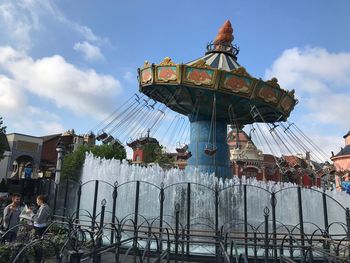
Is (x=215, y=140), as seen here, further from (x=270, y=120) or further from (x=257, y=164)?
(x=257, y=164)

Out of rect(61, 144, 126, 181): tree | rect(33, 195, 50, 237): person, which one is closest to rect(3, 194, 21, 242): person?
rect(33, 195, 50, 237): person

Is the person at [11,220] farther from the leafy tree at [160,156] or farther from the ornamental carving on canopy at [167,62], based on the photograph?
the leafy tree at [160,156]

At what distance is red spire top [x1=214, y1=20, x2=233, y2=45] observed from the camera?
62.4 feet

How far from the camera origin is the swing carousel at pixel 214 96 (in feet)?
48.5

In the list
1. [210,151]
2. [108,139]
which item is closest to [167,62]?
[210,151]

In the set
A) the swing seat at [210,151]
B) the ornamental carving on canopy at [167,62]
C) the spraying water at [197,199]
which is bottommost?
the spraying water at [197,199]

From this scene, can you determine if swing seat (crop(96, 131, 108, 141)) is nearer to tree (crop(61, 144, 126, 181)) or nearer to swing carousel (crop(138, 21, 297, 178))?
swing carousel (crop(138, 21, 297, 178))

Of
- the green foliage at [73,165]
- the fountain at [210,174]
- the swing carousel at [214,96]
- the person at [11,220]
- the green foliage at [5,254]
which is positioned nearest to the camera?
the green foliage at [5,254]

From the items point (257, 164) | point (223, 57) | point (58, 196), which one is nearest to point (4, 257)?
point (58, 196)

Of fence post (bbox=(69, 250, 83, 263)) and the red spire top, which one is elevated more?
the red spire top

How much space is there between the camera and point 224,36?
1912cm

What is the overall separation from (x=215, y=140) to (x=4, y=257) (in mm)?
11673

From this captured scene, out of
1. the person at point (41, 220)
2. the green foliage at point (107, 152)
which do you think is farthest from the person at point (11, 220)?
the green foliage at point (107, 152)

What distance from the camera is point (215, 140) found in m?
17.0
